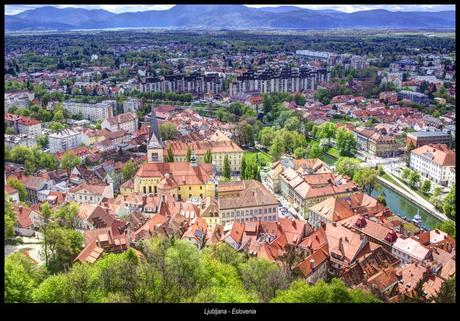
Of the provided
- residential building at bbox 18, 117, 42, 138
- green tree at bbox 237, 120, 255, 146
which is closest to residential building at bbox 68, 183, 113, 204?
residential building at bbox 18, 117, 42, 138

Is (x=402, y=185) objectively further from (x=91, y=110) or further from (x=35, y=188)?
(x=91, y=110)

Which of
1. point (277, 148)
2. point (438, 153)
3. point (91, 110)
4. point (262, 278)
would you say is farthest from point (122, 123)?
point (262, 278)

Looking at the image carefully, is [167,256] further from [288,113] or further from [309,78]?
[309,78]

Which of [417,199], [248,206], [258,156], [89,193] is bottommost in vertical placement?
[417,199]

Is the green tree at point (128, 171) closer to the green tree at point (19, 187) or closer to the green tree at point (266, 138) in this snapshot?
the green tree at point (19, 187)

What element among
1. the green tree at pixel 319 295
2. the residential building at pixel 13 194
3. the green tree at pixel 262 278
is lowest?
the residential building at pixel 13 194

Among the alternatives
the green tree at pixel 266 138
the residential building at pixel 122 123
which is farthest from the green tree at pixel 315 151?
the residential building at pixel 122 123
